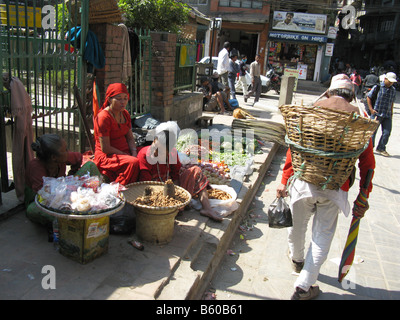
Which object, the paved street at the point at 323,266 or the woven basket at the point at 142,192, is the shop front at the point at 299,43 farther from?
the woven basket at the point at 142,192

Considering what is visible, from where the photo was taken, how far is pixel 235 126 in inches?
324

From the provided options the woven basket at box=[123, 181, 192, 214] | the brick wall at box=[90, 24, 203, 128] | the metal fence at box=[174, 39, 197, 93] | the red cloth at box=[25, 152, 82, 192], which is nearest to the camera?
the woven basket at box=[123, 181, 192, 214]

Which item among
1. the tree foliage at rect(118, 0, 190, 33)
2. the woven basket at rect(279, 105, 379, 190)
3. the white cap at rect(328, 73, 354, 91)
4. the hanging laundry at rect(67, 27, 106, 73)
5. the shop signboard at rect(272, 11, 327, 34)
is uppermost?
the shop signboard at rect(272, 11, 327, 34)

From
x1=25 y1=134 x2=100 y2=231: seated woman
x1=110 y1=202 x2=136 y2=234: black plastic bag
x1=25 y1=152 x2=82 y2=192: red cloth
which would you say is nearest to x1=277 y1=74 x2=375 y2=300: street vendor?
→ x1=110 y1=202 x2=136 y2=234: black plastic bag

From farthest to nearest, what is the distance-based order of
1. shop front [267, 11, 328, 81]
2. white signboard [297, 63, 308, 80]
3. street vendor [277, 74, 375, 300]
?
white signboard [297, 63, 308, 80] → shop front [267, 11, 328, 81] → street vendor [277, 74, 375, 300]

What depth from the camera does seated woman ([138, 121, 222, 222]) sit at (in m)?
3.81

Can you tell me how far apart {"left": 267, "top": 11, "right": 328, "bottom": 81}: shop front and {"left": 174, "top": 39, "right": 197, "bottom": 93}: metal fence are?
56.4 ft

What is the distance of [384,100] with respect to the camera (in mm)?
8250

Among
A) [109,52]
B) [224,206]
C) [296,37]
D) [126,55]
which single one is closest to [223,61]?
[126,55]

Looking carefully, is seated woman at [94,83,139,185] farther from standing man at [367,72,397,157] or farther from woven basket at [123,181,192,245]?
standing man at [367,72,397,157]

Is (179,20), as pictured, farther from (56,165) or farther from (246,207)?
(56,165)

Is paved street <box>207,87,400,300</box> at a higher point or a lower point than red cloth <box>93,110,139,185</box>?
lower

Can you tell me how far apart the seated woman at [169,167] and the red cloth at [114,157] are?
126mm
